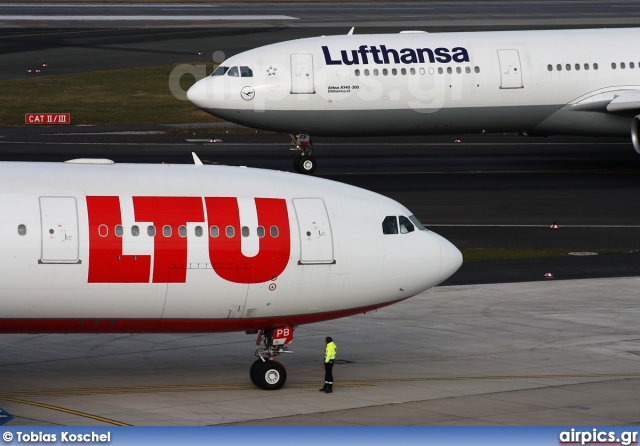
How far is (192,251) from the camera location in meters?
27.9

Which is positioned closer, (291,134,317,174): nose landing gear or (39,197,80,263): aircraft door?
(39,197,80,263): aircraft door

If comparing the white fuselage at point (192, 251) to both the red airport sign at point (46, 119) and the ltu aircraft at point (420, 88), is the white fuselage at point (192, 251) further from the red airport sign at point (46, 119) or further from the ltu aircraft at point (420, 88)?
the red airport sign at point (46, 119)

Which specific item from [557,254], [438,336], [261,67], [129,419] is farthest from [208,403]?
[261,67]

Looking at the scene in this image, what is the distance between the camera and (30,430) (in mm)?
24859

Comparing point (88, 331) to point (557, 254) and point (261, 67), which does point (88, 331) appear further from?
point (261, 67)

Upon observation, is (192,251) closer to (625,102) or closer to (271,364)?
(271,364)

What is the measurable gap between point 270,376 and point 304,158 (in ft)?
93.1

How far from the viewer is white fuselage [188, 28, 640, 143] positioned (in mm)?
55750

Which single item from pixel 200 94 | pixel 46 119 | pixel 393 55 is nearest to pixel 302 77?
pixel 393 55

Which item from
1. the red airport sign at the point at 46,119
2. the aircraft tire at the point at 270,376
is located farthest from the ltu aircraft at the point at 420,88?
the aircraft tire at the point at 270,376
